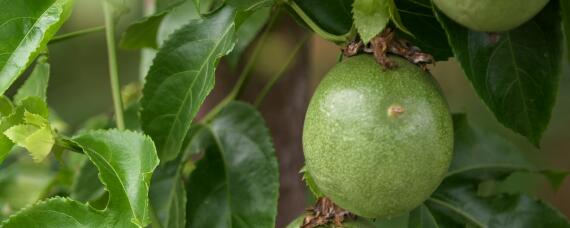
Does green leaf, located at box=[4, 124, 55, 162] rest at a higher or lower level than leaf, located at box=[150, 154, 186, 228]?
higher

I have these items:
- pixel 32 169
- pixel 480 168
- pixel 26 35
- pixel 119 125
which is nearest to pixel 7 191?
pixel 32 169

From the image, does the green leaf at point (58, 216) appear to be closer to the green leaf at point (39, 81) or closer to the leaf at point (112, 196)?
the leaf at point (112, 196)

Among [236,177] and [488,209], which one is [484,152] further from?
[236,177]

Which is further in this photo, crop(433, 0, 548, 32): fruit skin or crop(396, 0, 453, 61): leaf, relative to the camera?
crop(396, 0, 453, 61): leaf

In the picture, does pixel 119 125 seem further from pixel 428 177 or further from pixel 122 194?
pixel 428 177

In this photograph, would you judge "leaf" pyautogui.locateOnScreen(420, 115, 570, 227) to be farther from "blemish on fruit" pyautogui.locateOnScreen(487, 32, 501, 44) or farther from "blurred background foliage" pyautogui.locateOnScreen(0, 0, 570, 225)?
"blemish on fruit" pyautogui.locateOnScreen(487, 32, 501, 44)

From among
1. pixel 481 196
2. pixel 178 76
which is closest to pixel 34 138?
pixel 178 76

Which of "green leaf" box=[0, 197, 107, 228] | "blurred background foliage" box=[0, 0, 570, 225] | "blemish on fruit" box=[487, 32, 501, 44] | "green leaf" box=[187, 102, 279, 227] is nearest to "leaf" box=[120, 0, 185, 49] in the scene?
"blurred background foliage" box=[0, 0, 570, 225]
